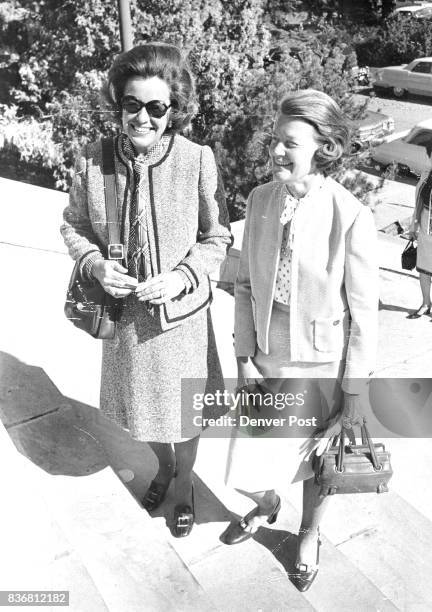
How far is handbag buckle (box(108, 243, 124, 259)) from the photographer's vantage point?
243 centimetres

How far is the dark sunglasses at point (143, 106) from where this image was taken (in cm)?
231

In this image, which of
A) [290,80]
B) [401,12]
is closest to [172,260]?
[290,80]

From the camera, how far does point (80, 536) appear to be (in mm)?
2584

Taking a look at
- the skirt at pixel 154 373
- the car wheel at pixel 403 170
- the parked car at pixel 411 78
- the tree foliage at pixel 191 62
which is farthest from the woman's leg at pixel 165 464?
the parked car at pixel 411 78

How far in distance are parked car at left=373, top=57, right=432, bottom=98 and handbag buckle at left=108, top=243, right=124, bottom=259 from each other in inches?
651

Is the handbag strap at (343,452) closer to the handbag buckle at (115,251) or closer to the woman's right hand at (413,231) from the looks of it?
the handbag buckle at (115,251)

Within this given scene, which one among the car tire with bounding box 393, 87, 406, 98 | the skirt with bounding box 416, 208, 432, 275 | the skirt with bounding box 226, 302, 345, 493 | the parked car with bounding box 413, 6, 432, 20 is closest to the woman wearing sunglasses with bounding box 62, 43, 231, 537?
the skirt with bounding box 226, 302, 345, 493

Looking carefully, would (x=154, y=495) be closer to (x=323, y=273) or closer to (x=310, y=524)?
(x=310, y=524)

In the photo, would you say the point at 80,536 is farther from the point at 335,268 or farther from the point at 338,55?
the point at 338,55

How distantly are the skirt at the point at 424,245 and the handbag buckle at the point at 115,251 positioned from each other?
131 inches

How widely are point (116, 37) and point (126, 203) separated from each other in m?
5.91

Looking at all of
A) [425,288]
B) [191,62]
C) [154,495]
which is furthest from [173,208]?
[191,62]

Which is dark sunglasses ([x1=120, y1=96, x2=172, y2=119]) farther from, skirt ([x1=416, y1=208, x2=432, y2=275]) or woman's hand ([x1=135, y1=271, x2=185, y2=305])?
skirt ([x1=416, y1=208, x2=432, y2=275])

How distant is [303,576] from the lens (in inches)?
108
